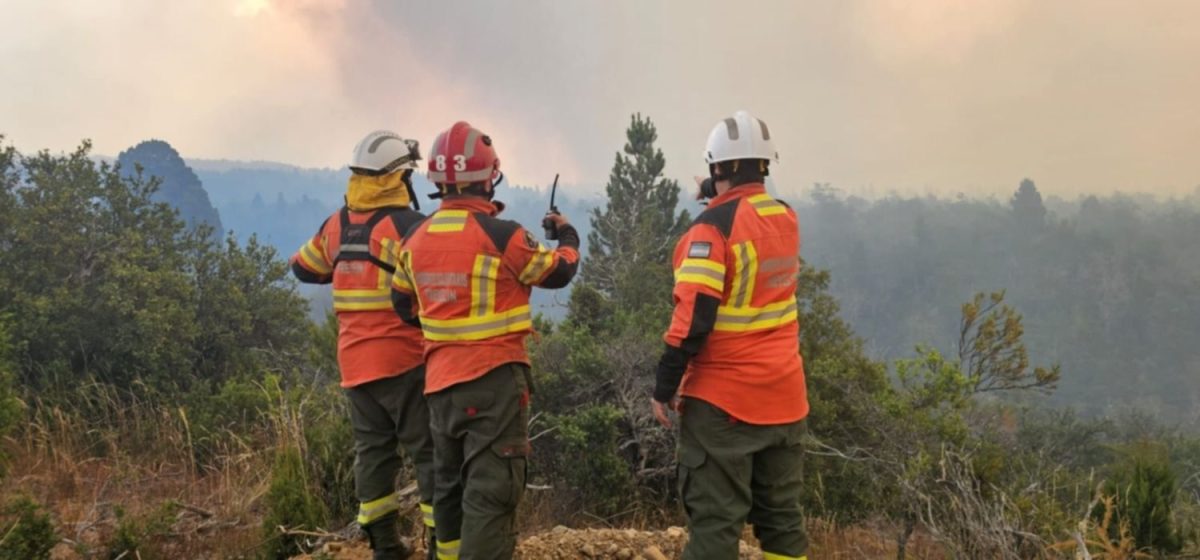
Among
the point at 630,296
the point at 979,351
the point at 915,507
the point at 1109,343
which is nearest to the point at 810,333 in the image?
the point at 630,296

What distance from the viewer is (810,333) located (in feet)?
29.3

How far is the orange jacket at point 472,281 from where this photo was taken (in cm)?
336

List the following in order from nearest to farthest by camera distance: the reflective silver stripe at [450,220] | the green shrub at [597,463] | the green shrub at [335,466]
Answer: the reflective silver stripe at [450,220] < the green shrub at [335,466] < the green shrub at [597,463]

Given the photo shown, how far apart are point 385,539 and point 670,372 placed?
1851mm

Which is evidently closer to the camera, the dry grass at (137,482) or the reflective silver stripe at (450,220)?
the reflective silver stripe at (450,220)

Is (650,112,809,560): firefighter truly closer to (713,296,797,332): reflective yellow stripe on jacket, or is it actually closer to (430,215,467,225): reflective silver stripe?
(713,296,797,332): reflective yellow stripe on jacket

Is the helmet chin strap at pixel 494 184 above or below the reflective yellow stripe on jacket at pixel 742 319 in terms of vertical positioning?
above

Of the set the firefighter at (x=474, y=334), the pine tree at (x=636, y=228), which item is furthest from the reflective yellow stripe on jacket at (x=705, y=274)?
the pine tree at (x=636, y=228)

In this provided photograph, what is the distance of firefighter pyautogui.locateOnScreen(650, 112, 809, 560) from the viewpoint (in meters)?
3.09

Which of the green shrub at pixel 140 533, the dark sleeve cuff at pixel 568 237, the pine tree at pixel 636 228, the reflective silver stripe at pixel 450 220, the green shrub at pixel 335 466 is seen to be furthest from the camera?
the pine tree at pixel 636 228

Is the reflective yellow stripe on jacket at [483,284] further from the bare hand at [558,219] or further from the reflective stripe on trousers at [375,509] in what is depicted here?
the reflective stripe on trousers at [375,509]

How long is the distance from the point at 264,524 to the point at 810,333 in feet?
20.9

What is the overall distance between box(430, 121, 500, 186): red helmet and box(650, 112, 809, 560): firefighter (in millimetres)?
998

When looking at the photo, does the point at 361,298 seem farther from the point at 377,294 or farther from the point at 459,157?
the point at 459,157
